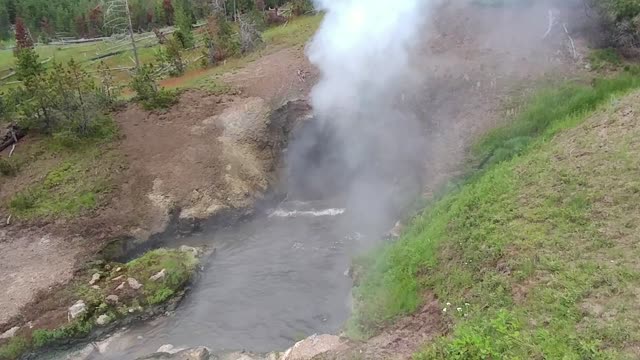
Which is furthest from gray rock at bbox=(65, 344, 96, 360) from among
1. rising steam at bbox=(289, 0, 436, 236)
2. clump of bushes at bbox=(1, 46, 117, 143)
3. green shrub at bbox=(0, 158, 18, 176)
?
clump of bushes at bbox=(1, 46, 117, 143)

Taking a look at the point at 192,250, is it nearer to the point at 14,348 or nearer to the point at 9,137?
the point at 14,348

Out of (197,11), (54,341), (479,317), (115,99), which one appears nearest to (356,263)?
(479,317)

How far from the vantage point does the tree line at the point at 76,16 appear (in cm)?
5731

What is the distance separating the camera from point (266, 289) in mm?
15055

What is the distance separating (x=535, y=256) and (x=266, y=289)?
755cm

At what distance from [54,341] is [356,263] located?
8.21 metres

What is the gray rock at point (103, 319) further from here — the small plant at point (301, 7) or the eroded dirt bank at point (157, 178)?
the small plant at point (301, 7)

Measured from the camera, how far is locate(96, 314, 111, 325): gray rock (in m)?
13.9

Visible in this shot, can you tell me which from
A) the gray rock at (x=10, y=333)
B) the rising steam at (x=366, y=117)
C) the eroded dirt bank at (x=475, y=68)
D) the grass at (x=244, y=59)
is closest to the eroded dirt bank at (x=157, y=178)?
the gray rock at (x=10, y=333)

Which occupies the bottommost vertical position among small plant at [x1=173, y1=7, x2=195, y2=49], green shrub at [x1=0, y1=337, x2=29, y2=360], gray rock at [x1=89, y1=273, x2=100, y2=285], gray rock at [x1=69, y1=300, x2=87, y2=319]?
green shrub at [x1=0, y1=337, x2=29, y2=360]

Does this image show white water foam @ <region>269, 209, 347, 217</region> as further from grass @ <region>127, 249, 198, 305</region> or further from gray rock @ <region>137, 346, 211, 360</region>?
gray rock @ <region>137, 346, 211, 360</region>

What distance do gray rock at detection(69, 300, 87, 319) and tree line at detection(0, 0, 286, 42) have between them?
42330 millimetres

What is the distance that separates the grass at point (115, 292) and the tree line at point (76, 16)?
4074 cm

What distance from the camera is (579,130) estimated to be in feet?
47.2
